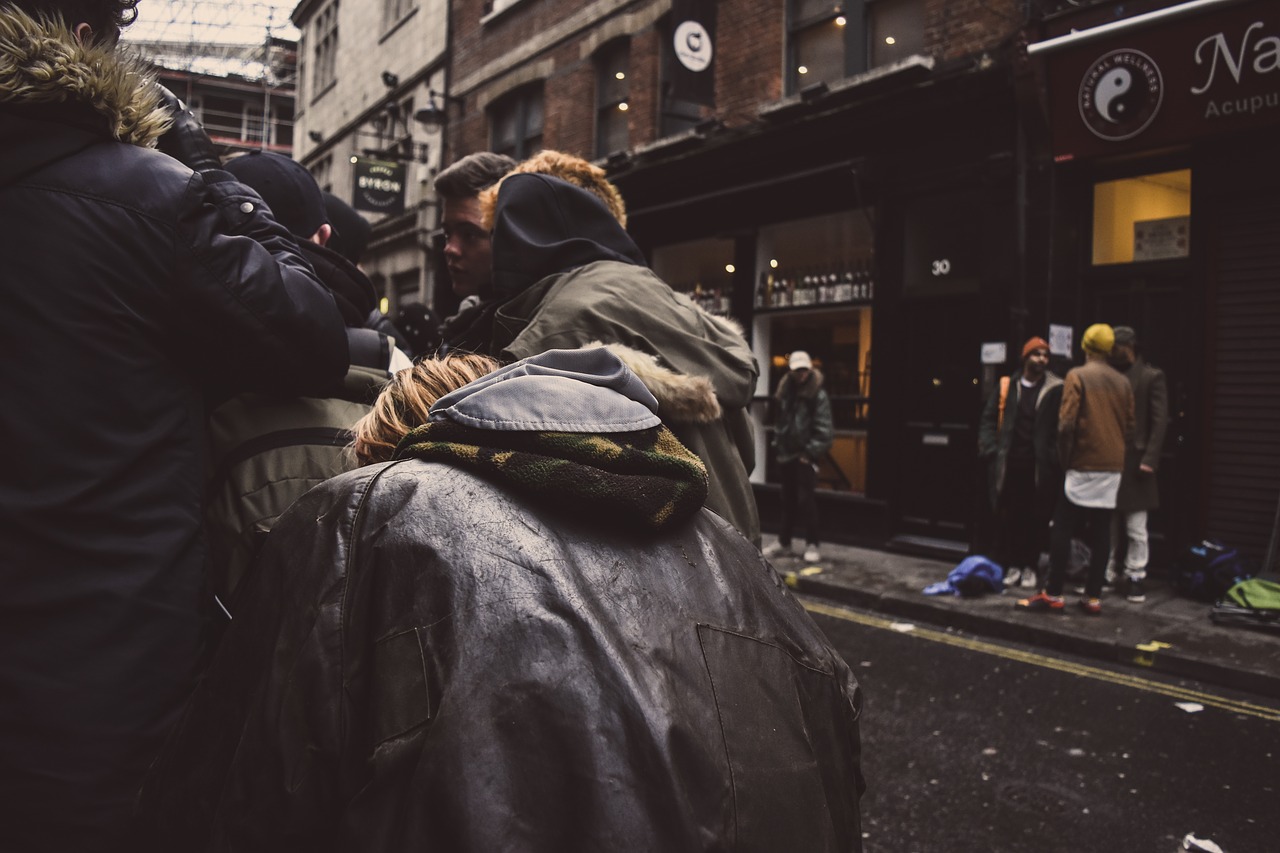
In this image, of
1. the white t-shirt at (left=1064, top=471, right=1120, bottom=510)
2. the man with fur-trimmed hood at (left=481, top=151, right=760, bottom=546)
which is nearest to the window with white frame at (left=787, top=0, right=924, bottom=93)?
the white t-shirt at (left=1064, top=471, right=1120, bottom=510)

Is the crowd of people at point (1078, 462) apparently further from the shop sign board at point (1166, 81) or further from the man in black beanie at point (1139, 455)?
the shop sign board at point (1166, 81)

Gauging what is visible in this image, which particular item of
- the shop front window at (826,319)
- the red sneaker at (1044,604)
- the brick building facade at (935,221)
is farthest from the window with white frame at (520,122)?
the red sneaker at (1044,604)

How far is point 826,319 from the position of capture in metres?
11.8

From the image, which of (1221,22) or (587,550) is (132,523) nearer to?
(587,550)

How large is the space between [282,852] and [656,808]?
45cm

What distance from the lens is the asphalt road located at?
379 cm

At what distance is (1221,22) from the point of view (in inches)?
314

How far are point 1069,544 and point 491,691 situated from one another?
7.60m

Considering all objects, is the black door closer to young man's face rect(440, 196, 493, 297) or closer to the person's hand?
young man's face rect(440, 196, 493, 297)

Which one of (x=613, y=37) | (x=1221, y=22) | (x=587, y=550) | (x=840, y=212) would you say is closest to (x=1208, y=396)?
(x=1221, y=22)

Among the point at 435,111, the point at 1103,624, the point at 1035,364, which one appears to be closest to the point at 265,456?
the point at 1103,624

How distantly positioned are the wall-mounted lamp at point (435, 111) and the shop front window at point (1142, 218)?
1328cm

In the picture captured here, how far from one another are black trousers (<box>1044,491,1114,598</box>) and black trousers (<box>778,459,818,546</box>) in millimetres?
2807

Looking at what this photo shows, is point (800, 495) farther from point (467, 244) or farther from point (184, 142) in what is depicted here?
point (184, 142)
